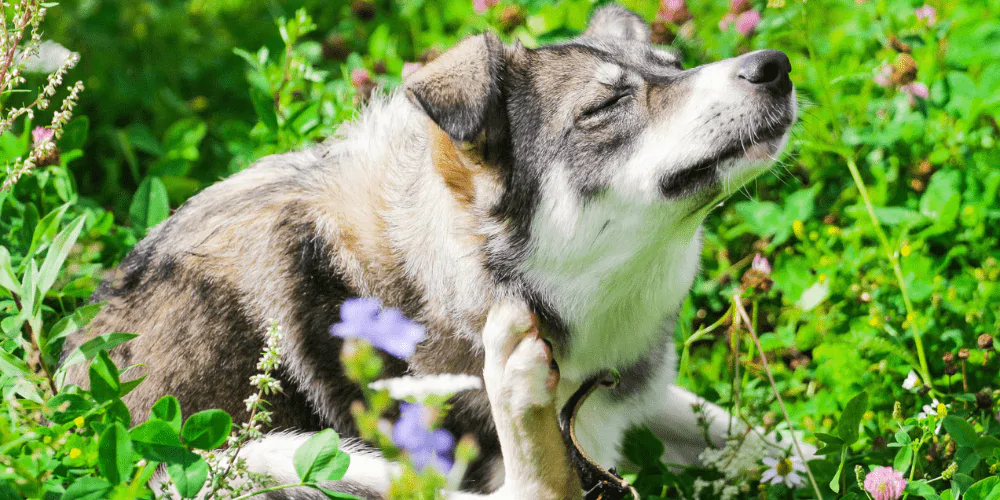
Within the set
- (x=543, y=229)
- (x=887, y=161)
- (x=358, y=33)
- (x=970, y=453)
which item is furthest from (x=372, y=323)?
(x=358, y=33)

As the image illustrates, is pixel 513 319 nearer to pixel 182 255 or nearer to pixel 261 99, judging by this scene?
pixel 182 255

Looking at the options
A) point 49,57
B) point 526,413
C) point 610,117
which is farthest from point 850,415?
point 49,57

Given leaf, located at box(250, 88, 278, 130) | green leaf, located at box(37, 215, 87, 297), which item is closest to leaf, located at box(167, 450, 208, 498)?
green leaf, located at box(37, 215, 87, 297)

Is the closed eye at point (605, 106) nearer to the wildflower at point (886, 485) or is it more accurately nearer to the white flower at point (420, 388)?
the white flower at point (420, 388)

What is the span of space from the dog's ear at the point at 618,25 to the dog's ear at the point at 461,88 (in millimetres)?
578

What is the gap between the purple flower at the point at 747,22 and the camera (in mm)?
3998

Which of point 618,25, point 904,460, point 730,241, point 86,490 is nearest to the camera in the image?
point 86,490

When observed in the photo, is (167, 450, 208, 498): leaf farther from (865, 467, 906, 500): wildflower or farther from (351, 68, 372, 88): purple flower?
(351, 68, 372, 88): purple flower

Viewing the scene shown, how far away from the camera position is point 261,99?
3586 mm

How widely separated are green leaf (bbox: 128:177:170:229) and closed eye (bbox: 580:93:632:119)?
170 centimetres

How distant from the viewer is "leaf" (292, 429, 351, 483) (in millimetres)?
1905

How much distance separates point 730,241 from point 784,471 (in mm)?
1534

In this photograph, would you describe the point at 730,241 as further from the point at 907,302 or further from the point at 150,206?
the point at 150,206

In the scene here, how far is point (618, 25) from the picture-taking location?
3.02 meters
